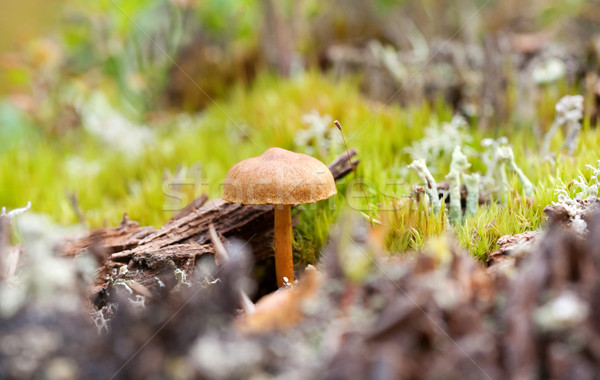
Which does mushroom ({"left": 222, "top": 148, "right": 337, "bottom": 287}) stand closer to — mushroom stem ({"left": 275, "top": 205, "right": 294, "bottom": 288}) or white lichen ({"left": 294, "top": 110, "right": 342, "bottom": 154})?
mushroom stem ({"left": 275, "top": 205, "right": 294, "bottom": 288})

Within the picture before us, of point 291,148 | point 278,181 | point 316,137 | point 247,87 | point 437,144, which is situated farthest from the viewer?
point 247,87

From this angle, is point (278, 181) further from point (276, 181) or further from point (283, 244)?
point (283, 244)

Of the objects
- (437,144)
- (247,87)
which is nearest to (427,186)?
(437,144)

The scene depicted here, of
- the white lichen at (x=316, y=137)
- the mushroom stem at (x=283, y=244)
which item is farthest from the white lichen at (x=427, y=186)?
the white lichen at (x=316, y=137)

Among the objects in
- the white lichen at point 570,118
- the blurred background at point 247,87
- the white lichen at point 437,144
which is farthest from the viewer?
the blurred background at point 247,87

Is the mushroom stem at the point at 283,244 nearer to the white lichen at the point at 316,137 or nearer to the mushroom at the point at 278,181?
the mushroom at the point at 278,181

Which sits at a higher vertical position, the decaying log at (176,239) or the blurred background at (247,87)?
the blurred background at (247,87)

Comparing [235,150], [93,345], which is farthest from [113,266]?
[235,150]
